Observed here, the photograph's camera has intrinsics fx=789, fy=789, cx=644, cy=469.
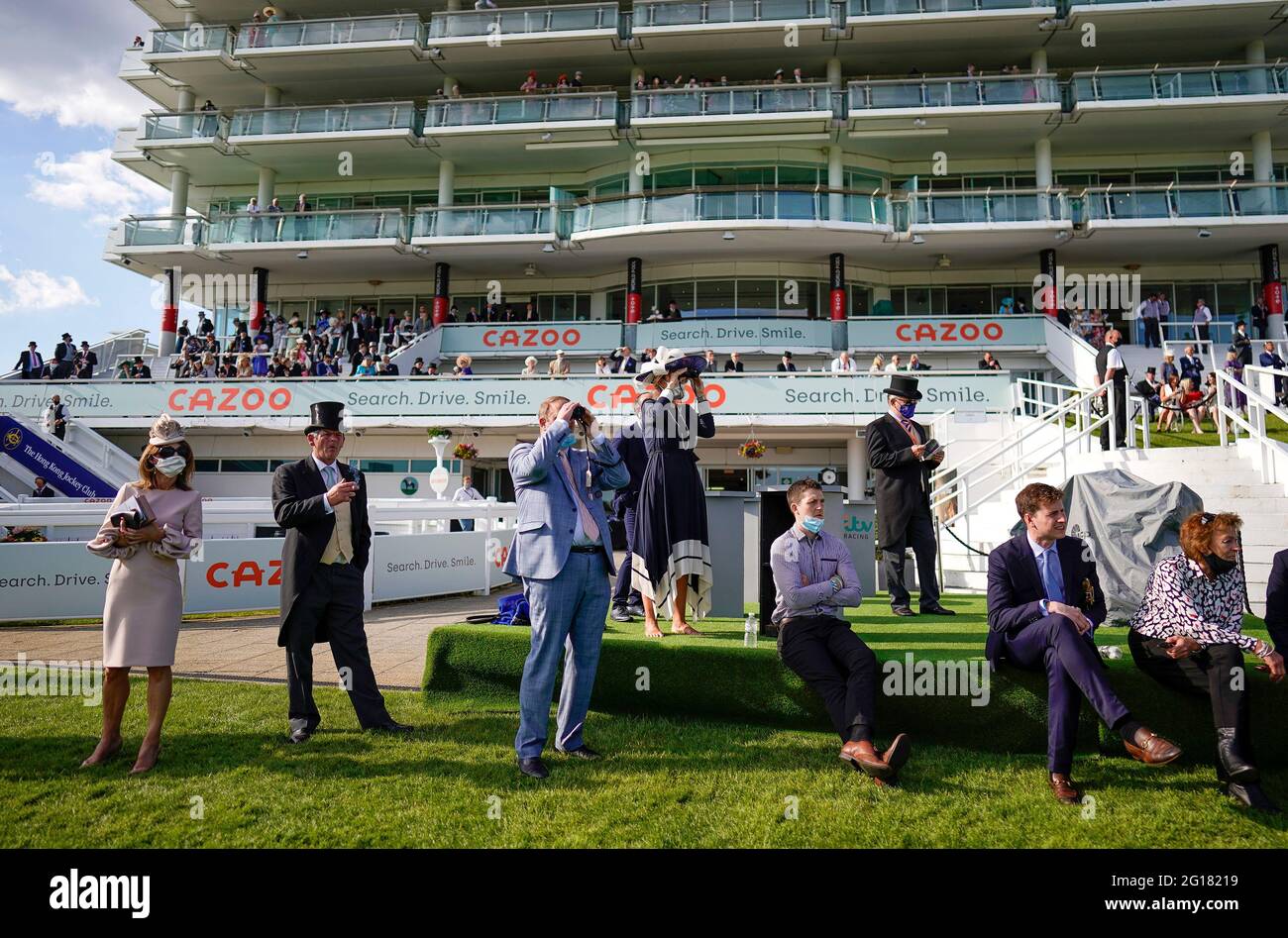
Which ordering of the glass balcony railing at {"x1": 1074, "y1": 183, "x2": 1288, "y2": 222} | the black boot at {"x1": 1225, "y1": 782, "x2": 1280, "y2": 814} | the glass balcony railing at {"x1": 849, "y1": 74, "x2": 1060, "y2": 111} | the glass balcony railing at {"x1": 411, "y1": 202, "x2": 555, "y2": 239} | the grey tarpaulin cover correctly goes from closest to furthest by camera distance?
1. the black boot at {"x1": 1225, "y1": 782, "x2": 1280, "y2": 814}
2. the grey tarpaulin cover
3. the glass balcony railing at {"x1": 1074, "y1": 183, "x2": 1288, "y2": 222}
4. the glass balcony railing at {"x1": 849, "y1": 74, "x2": 1060, "y2": 111}
5. the glass balcony railing at {"x1": 411, "y1": 202, "x2": 555, "y2": 239}

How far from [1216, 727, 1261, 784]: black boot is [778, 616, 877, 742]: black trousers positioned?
5.53ft

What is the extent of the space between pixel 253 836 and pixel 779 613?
3026 millimetres

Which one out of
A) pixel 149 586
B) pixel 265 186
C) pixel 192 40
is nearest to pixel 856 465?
pixel 149 586

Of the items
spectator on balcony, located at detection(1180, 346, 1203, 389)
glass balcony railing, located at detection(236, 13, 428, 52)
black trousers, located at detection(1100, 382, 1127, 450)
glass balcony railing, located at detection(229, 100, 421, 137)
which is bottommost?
black trousers, located at detection(1100, 382, 1127, 450)

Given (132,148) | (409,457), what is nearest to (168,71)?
(132,148)

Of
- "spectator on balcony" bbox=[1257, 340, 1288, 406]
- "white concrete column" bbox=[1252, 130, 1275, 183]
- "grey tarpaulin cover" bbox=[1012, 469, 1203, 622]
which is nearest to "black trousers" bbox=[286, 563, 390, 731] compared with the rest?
"grey tarpaulin cover" bbox=[1012, 469, 1203, 622]

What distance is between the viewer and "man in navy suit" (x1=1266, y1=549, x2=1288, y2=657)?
4.45 meters

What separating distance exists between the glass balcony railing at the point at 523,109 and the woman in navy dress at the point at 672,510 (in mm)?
23378

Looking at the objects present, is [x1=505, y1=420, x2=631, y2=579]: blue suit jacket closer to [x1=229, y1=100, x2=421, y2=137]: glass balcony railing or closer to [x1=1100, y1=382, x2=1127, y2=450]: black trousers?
[x1=1100, y1=382, x2=1127, y2=450]: black trousers

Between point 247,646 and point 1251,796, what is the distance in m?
8.25

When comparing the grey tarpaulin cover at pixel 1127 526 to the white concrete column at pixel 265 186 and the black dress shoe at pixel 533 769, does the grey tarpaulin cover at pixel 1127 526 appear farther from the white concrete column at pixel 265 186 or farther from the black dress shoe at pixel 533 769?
the white concrete column at pixel 265 186

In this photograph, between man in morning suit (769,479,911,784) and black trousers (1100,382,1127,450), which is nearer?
man in morning suit (769,479,911,784)

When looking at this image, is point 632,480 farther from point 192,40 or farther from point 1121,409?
point 192,40

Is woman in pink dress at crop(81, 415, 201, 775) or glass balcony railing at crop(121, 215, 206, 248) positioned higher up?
glass balcony railing at crop(121, 215, 206, 248)
